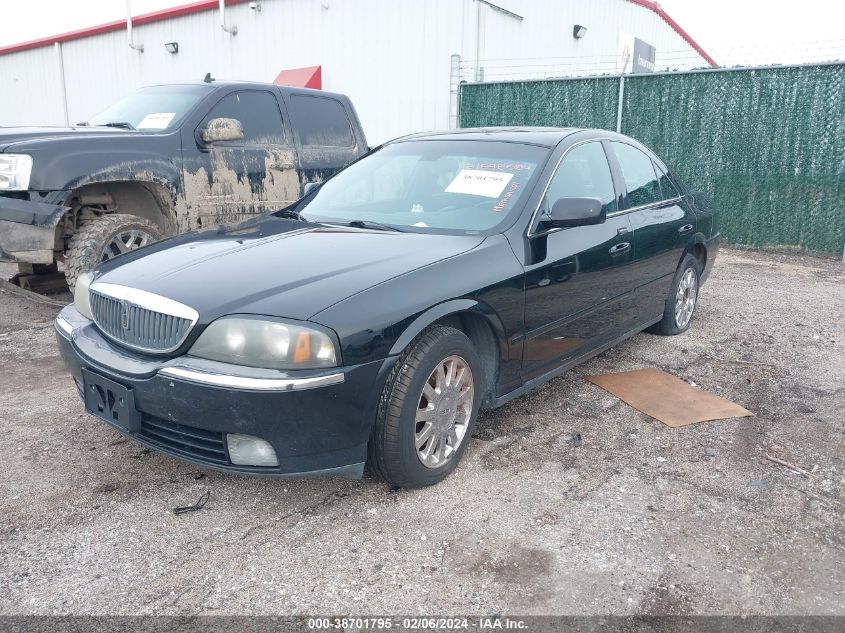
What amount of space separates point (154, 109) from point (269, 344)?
175 inches

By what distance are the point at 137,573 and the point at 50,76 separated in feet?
68.1

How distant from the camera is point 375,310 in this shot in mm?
2605

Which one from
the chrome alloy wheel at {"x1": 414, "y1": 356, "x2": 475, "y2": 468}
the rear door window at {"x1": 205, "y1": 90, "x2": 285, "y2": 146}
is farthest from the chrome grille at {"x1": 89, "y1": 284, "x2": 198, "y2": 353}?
the rear door window at {"x1": 205, "y1": 90, "x2": 285, "y2": 146}

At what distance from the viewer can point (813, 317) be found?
6168 millimetres

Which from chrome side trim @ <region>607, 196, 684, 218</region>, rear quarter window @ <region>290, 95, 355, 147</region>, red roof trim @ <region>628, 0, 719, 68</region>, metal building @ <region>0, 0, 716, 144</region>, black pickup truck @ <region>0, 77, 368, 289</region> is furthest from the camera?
red roof trim @ <region>628, 0, 719, 68</region>

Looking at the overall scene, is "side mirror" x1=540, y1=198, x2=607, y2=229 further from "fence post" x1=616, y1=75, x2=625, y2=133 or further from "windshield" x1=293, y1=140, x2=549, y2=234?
"fence post" x1=616, y1=75, x2=625, y2=133

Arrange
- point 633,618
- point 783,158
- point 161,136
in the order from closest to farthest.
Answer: point 633,618, point 161,136, point 783,158

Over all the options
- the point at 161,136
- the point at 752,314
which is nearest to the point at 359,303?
the point at 161,136

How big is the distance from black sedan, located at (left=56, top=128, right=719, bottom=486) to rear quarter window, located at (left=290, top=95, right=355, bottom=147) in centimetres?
255

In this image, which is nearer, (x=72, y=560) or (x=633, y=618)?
(x=633, y=618)

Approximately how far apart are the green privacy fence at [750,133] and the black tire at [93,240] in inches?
288

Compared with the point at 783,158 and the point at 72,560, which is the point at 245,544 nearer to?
the point at 72,560

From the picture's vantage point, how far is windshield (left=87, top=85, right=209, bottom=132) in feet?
19.3

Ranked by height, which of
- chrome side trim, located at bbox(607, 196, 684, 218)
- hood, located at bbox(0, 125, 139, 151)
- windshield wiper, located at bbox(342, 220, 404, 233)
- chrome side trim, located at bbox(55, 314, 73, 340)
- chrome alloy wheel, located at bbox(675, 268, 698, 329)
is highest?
hood, located at bbox(0, 125, 139, 151)
